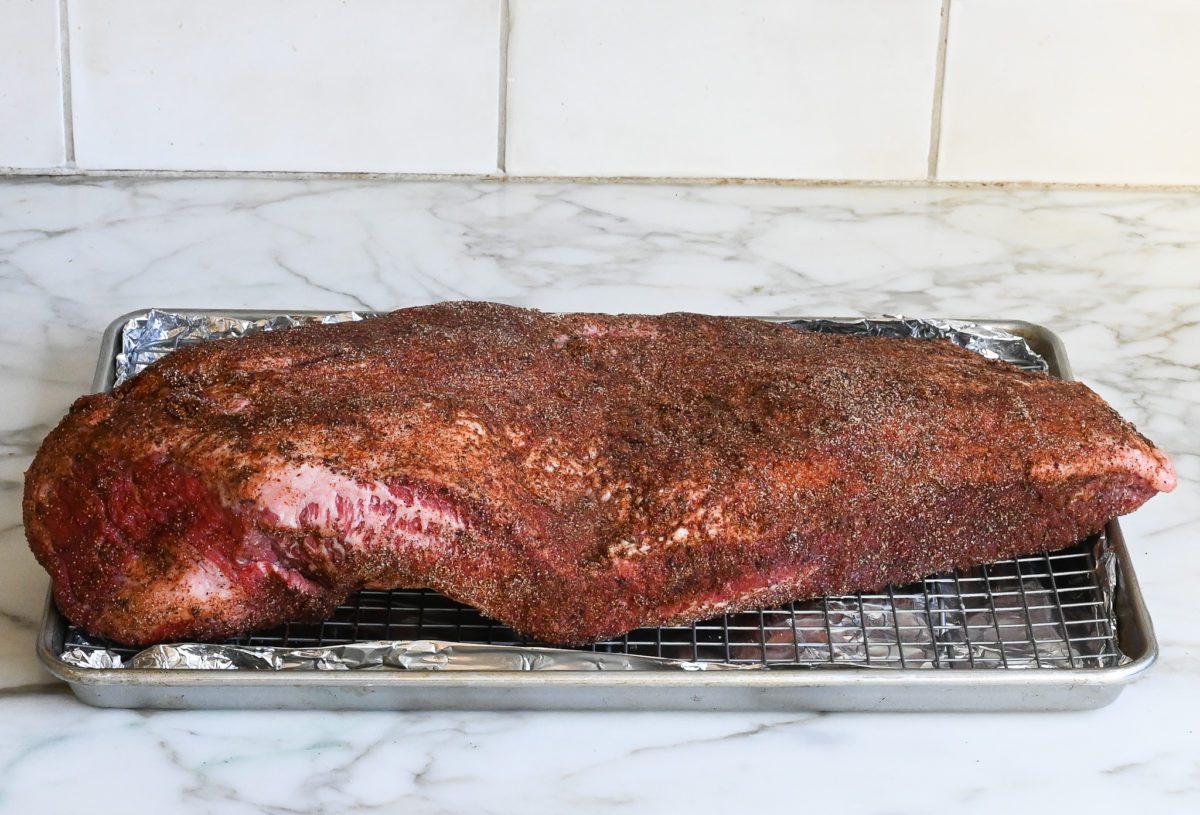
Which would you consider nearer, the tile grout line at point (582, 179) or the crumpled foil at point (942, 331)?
the crumpled foil at point (942, 331)

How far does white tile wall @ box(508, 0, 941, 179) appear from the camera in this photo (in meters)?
2.62

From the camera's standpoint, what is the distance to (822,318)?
6.97 ft

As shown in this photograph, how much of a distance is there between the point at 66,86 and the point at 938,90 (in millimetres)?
1611

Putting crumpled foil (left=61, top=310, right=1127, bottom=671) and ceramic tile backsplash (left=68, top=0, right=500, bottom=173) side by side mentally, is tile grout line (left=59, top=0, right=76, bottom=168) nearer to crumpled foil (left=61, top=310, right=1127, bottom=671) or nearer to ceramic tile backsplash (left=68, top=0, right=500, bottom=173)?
ceramic tile backsplash (left=68, top=0, right=500, bottom=173)

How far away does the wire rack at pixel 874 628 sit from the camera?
1.61 m

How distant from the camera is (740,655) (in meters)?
1.64

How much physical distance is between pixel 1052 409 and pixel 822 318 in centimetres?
47

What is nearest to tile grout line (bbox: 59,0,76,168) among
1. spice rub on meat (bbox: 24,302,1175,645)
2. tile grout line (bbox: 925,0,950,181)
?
spice rub on meat (bbox: 24,302,1175,645)

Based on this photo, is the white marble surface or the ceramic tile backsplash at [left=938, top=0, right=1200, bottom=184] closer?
the white marble surface

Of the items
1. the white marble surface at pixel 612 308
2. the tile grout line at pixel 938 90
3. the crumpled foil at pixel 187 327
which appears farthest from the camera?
the tile grout line at pixel 938 90

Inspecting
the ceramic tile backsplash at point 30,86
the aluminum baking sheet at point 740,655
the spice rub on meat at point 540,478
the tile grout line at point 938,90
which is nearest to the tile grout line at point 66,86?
the ceramic tile backsplash at point 30,86

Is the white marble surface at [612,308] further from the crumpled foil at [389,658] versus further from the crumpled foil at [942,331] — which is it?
the crumpled foil at [942,331]

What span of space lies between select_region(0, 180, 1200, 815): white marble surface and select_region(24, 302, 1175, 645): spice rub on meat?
0.14m

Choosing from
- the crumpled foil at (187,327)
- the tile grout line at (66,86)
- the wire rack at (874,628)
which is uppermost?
the tile grout line at (66,86)
